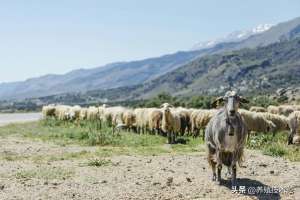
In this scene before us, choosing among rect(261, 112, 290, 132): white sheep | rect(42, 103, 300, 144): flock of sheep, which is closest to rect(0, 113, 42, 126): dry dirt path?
rect(42, 103, 300, 144): flock of sheep

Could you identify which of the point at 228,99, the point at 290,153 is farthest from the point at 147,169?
the point at 290,153

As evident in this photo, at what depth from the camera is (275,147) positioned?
2095 centimetres

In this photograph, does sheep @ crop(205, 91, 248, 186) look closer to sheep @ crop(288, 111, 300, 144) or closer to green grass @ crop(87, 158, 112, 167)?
green grass @ crop(87, 158, 112, 167)

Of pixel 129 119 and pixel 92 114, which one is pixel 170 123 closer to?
pixel 129 119

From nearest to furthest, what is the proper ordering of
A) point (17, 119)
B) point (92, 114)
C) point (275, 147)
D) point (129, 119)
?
point (275, 147)
point (129, 119)
point (92, 114)
point (17, 119)

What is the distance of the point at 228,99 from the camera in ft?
43.7

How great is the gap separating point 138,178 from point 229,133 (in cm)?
282

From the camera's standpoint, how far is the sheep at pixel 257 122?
29500 mm

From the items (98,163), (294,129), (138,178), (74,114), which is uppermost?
(74,114)

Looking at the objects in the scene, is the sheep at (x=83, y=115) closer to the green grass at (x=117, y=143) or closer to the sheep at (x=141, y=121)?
the sheep at (x=141, y=121)

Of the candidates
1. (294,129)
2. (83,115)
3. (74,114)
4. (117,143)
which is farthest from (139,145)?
(74,114)

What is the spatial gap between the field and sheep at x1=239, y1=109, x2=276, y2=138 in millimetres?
5828

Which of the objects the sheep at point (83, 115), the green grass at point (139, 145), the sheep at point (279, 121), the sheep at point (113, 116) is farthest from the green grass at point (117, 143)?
the sheep at point (83, 115)

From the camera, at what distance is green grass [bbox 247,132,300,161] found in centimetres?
1986
